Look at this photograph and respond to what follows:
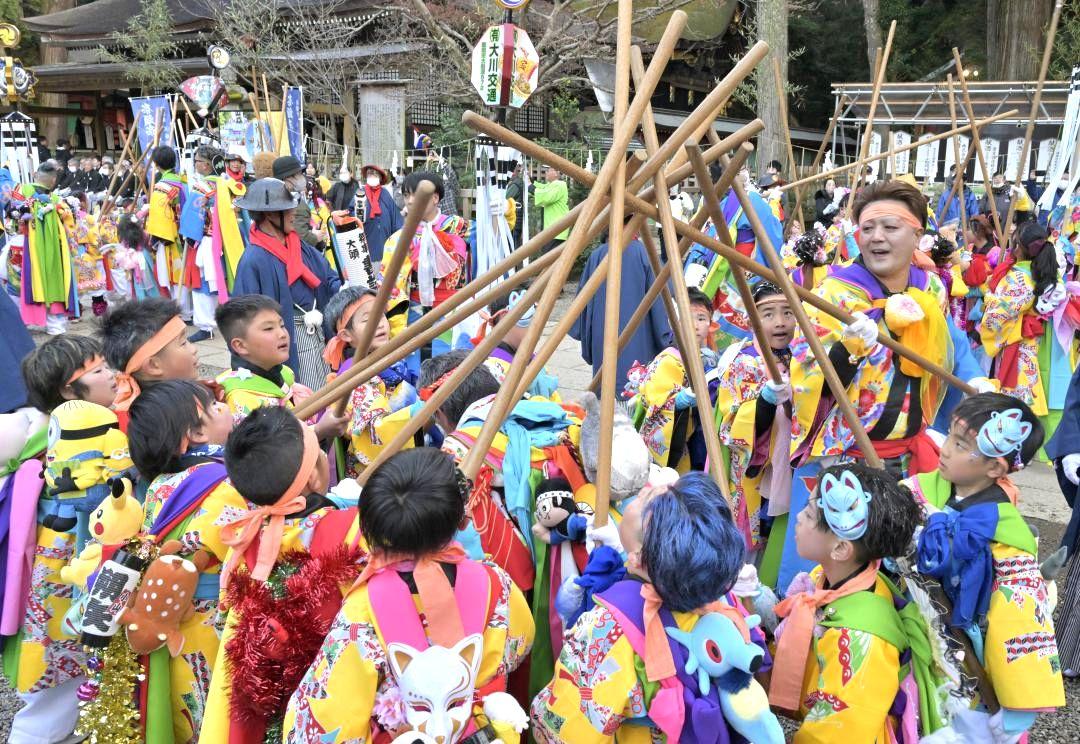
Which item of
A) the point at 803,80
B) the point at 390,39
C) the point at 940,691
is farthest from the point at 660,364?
the point at 803,80

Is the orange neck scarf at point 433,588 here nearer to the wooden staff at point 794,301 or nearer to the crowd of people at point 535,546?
the crowd of people at point 535,546

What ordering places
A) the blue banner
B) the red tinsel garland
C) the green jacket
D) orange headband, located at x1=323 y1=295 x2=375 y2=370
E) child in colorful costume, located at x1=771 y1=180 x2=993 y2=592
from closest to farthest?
the red tinsel garland, child in colorful costume, located at x1=771 y1=180 x2=993 y2=592, orange headband, located at x1=323 y1=295 x2=375 y2=370, the blue banner, the green jacket

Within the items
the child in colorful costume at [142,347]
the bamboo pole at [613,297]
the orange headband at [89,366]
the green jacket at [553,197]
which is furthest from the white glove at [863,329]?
the green jacket at [553,197]

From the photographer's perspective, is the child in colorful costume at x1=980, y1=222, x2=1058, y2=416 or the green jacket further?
the green jacket

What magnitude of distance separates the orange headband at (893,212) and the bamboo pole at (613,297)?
1.09 meters

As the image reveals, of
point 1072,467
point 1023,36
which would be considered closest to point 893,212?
point 1072,467

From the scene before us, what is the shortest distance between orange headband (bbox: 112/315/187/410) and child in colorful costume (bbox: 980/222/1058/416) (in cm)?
524

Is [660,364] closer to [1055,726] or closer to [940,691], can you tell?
[940,691]

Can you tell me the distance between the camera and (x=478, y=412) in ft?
8.12

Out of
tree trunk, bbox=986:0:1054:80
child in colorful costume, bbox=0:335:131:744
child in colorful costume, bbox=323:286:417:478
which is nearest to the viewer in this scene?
child in colorful costume, bbox=0:335:131:744

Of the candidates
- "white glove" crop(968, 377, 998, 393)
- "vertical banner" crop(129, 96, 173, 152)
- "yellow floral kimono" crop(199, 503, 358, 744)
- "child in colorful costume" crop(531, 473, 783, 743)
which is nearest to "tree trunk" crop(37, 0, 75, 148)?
"vertical banner" crop(129, 96, 173, 152)

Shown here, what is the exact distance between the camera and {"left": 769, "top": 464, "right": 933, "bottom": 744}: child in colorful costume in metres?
1.93

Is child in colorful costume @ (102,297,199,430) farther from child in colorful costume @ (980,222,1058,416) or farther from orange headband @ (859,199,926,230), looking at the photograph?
child in colorful costume @ (980,222,1058,416)

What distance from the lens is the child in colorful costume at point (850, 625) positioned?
193cm
